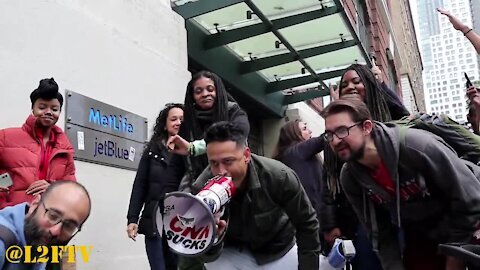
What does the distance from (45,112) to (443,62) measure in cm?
5752

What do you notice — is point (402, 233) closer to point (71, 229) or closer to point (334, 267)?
point (334, 267)

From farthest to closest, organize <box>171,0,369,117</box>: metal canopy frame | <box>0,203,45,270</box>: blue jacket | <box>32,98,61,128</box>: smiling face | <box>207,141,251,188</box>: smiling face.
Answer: <box>171,0,369,117</box>: metal canopy frame → <box>32,98,61,128</box>: smiling face → <box>207,141,251,188</box>: smiling face → <box>0,203,45,270</box>: blue jacket

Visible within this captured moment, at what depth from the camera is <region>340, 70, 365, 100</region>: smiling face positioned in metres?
3.73

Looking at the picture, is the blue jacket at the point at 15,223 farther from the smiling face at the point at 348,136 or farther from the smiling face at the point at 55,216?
the smiling face at the point at 348,136

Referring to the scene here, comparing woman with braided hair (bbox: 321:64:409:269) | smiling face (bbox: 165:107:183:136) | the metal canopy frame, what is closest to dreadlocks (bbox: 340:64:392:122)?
woman with braided hair (bbox: 321:64:409:269)

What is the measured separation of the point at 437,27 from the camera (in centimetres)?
6178

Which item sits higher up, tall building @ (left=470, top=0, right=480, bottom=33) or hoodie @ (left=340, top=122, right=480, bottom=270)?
tall building @ (left=470, top=0, right=480, bottom=33)

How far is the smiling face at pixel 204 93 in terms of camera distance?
389cm

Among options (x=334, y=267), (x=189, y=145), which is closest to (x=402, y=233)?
(x=334, y=267)

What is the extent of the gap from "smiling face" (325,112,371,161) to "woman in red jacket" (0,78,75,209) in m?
1.95

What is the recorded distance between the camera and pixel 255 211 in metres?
3.10

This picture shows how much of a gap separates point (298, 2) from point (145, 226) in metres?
5.02

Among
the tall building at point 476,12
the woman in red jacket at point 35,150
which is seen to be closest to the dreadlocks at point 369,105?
the woman in red jacket at point 35,150

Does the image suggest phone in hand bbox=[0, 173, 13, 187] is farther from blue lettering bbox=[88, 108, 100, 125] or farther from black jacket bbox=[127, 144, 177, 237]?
blue lettering bbox=[88, 108, 100, 125]
